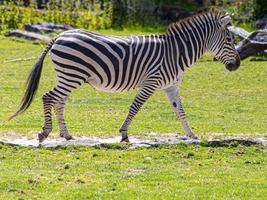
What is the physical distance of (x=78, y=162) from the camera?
11000 millimetres

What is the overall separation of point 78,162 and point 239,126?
5.54m

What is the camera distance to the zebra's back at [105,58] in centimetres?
1293

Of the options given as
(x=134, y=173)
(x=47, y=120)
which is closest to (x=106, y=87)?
(x=47, y=120)

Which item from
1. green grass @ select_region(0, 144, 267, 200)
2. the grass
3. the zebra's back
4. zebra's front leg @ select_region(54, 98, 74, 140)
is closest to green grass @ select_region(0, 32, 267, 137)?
the grass

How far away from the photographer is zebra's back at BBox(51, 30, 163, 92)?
42.4 ft

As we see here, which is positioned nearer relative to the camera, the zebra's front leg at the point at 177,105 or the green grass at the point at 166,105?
the zebra's front leg at the point at 177,105

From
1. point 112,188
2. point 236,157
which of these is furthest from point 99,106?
point 112,188

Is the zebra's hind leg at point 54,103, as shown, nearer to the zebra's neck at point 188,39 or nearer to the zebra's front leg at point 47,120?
the zebra's front leg at point 47,120

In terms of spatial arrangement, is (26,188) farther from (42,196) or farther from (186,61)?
(186,61)

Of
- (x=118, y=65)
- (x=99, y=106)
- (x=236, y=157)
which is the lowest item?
(x=99, y=106)

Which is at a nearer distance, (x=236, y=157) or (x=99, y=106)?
(x=236, y=157)

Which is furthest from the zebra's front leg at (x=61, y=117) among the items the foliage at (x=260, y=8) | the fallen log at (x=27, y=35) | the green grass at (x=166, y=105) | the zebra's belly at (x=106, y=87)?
the foliage at (x=260, y=8)

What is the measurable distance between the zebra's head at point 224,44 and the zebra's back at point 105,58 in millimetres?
1049

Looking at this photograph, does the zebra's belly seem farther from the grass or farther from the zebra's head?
the zebra's head
